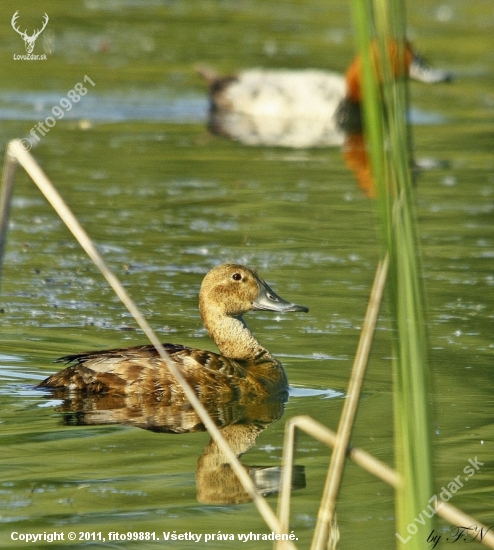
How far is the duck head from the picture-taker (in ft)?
23.0

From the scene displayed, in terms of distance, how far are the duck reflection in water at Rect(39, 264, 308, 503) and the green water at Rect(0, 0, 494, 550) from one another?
15 centimetres

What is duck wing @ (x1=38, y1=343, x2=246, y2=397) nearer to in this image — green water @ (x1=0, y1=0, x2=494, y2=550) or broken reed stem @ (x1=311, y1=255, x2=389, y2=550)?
green water @ (x1=0, y1=0, x2=494, y2=550)

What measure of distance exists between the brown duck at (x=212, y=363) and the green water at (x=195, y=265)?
0.25 metres

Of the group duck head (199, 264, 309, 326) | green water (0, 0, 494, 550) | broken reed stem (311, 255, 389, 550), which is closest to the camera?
broken reed stem (311, 255, 389, 550)

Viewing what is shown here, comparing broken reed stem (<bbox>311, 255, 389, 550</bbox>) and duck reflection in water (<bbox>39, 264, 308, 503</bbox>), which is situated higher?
duck reflection in water (<bbox>39, 264, 308, 503</bbox>)

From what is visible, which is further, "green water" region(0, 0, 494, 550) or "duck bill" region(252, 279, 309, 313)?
"duck bill" region(252, 279, 309, 313)

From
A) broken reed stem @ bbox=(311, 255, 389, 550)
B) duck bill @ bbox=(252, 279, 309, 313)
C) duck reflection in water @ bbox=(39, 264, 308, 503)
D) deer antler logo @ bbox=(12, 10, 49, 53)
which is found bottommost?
broken reed stem @ bbox=(311, 255, 389, 550)

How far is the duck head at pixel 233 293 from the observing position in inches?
276

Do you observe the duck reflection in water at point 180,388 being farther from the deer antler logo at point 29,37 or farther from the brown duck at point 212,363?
the deer antler logo at point 29,37

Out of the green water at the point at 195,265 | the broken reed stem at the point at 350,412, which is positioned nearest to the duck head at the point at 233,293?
the green water at the point at 195,265

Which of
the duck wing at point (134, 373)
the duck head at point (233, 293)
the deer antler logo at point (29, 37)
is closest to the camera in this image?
the duck wing at point (134, 373)

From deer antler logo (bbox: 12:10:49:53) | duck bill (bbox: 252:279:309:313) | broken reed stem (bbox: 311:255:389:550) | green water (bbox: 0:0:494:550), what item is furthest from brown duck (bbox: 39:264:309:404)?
deer antler logo (bbox: 12:10:49:53)

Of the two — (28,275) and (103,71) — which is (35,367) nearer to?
(28,275)

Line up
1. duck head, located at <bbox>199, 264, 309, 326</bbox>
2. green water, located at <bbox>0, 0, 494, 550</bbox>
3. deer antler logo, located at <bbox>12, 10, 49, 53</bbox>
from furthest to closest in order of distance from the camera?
deer antler logo, located at <bbox>12, 10, 49, 53</bbox>, duck head, located at <bbox>199, 264, 309, 326</bbox>, green water, located at <bbox>0, 0, 494, 550</bbox>
